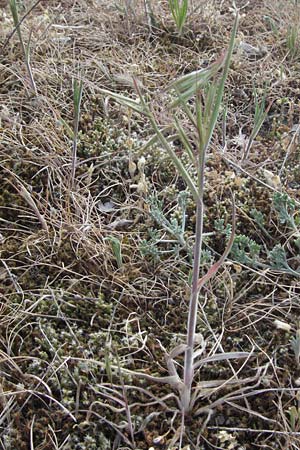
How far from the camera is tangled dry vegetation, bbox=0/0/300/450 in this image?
4.09ft

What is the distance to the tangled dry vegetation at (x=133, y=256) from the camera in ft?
4.09

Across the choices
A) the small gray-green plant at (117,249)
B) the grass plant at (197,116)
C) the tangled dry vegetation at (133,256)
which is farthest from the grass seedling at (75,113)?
the grass plant at (197,116)

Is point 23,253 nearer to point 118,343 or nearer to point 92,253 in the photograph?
point 92,253

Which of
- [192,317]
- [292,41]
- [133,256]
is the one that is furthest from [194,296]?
[292,41]

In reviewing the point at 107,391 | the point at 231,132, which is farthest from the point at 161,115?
the point at 107,391

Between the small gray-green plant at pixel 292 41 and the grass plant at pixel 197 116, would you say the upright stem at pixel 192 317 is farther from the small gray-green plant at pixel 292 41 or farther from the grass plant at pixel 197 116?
the small gray-green plant at pixel 292 41

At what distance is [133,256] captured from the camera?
1.58 m

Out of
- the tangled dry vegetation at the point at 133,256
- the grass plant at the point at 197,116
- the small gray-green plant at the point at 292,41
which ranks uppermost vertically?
the grass plant at the point at 197,116

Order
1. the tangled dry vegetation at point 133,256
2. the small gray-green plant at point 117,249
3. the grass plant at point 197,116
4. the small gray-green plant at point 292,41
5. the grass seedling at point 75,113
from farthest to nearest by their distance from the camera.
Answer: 1. the small gray-green plant at point 292,41
2. the grass seedling at point 75,113
3. the small gray-green plant at point 117,249
4. the tangled dry vegetation at point 133,256
5. the grass plant at point 197,116

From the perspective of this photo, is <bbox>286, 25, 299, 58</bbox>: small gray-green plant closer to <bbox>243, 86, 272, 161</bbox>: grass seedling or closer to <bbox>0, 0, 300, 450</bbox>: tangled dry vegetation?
<bbox>0, 0, 300, 450</bbox>: tangled dry vegetation

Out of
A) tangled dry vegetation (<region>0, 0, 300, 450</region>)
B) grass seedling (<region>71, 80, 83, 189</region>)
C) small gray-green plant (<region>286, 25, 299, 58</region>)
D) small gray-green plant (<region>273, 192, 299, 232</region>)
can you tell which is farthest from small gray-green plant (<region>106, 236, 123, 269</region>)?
small gray-green plant (<region>286, 25, 299, 58</region>)

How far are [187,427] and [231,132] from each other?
1185mm

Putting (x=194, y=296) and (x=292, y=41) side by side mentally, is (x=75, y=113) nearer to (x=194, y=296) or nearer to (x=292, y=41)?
(x=194, y=296)

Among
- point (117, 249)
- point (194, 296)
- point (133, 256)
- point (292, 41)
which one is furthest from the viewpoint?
point (292, 41)
